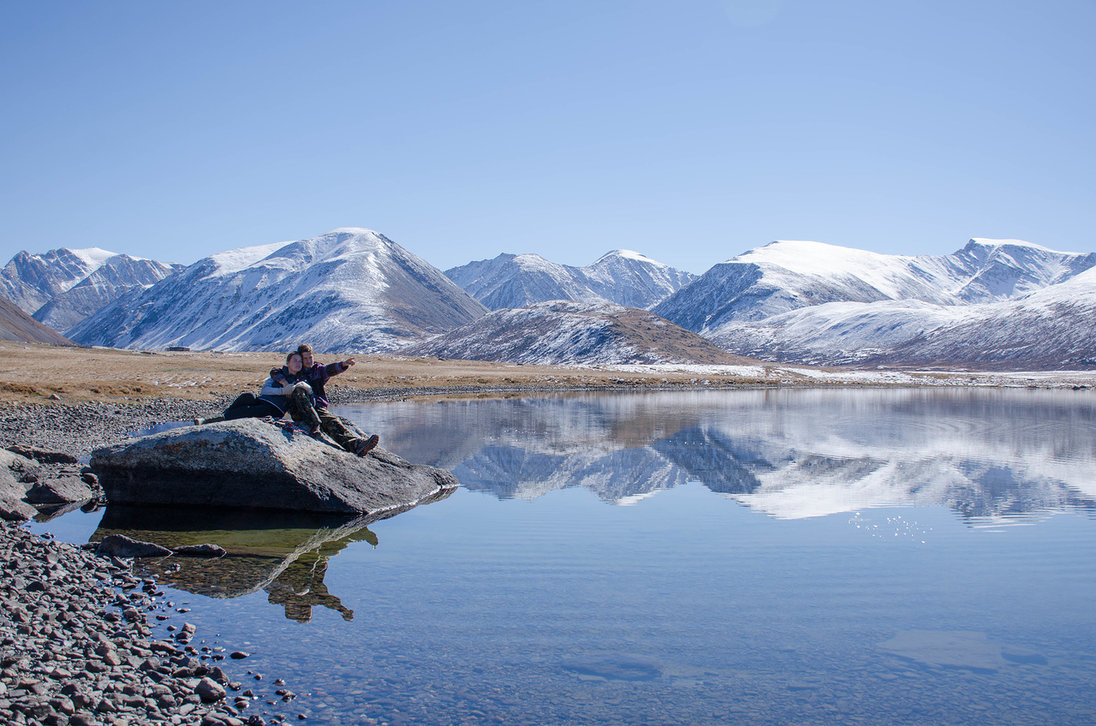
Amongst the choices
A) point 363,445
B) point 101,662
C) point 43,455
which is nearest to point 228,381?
point 43,455

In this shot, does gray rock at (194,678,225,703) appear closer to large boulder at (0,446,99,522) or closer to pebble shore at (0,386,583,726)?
pebble shore at (0,386,583,726)

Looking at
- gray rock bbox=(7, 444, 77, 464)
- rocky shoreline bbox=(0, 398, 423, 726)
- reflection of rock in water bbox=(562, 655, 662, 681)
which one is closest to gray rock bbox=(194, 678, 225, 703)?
rocky shoreline bbox=(0, 398, 423, 726)

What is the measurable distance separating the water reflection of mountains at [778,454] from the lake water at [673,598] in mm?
269

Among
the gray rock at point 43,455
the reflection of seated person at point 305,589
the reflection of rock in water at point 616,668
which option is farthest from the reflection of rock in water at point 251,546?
the gray rock at point 43,455

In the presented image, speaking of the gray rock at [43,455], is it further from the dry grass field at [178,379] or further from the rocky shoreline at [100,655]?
the dry grass field at [178,379]

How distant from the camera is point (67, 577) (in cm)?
1333

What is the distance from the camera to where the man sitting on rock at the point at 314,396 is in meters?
22.1

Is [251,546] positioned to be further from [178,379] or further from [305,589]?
[178,379]

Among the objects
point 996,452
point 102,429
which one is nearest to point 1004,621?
point 996,452

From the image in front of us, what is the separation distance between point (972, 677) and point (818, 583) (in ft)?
14.1

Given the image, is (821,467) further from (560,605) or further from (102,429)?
(102,429)

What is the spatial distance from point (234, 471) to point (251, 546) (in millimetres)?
3329

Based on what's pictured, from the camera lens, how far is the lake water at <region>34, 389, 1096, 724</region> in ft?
33.2

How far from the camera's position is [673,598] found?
13898 mm
